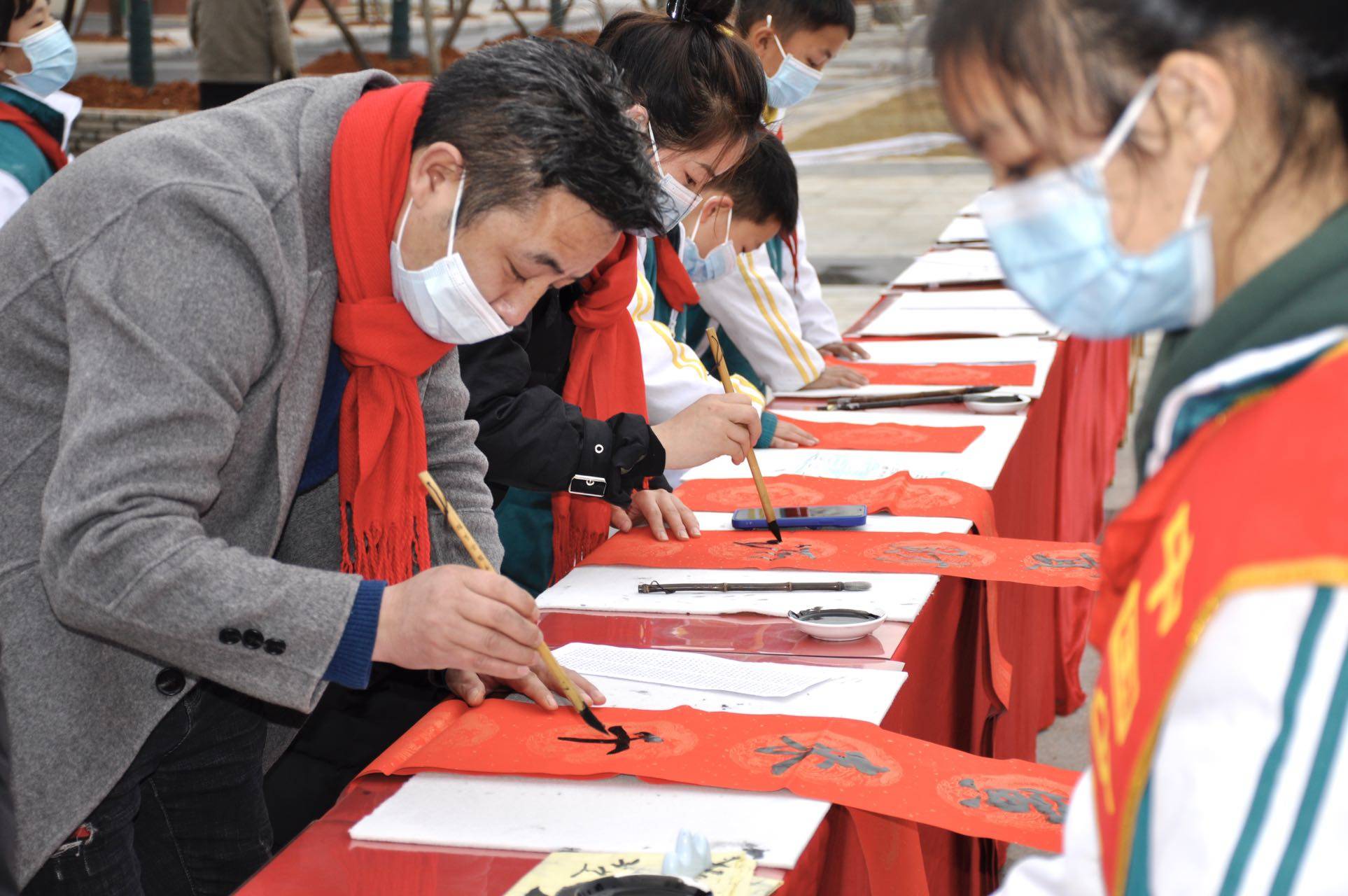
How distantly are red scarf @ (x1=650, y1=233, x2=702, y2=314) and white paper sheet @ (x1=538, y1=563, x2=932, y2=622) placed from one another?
731mm

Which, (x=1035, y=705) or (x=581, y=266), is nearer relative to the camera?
(x=581, y=266)

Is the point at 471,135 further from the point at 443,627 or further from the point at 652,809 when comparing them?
the point at 652,809

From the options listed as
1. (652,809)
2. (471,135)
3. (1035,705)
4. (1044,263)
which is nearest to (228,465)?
(471,135)

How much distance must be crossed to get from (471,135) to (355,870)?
2.32 ft

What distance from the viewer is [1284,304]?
667mm

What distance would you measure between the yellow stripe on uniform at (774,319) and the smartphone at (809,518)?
0.90 m

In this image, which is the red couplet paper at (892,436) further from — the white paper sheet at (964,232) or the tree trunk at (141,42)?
the tree trunk at (141,42)

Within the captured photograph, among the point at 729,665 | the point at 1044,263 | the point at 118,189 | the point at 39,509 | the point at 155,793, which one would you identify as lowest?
the point at 155,793

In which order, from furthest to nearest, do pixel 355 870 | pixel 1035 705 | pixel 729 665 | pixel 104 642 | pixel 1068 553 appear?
pixel 1035 705, pixel 1068 553, pixel 729 665, pixel 104 642, pixel 355 870

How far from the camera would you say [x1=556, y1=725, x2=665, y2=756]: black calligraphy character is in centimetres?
142

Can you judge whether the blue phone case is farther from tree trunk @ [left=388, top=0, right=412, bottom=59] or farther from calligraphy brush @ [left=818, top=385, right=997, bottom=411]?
tree trunk @ [left=388, top=0, right=412, bottom=59]

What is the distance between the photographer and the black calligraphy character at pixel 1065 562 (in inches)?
76.3

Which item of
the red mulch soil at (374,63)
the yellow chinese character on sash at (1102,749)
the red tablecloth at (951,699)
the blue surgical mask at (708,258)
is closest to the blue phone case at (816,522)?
the red tablecloth at (951,699)

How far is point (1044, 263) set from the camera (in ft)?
2.60
